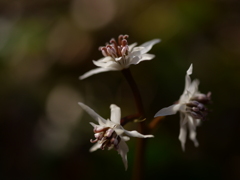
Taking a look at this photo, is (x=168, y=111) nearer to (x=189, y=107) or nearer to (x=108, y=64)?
(x=189, y=107)

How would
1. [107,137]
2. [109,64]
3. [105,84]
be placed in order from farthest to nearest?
1. [105,84]
2. [109,64]
3. [107,137]

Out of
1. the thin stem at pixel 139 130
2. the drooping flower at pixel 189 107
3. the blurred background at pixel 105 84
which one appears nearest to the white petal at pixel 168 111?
the drooping flower at pixel 189 107

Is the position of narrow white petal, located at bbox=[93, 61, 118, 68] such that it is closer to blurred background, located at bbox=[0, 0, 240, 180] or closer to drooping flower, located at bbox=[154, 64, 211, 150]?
drooping flower, located at bbox=[154, 64, 211, 150]

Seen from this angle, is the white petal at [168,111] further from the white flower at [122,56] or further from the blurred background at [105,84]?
the blurred background at [105,84]

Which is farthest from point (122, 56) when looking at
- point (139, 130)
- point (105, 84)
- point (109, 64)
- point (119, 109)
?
point (105, 84)

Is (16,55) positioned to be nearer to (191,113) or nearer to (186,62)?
(186,62)

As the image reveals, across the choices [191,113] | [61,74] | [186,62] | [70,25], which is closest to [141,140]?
[191,113]

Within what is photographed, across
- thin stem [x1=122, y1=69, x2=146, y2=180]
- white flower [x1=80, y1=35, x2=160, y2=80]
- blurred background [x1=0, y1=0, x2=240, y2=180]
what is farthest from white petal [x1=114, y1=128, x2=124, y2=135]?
blurred background [x1=0, y1=0, x2=240, y2=180]
